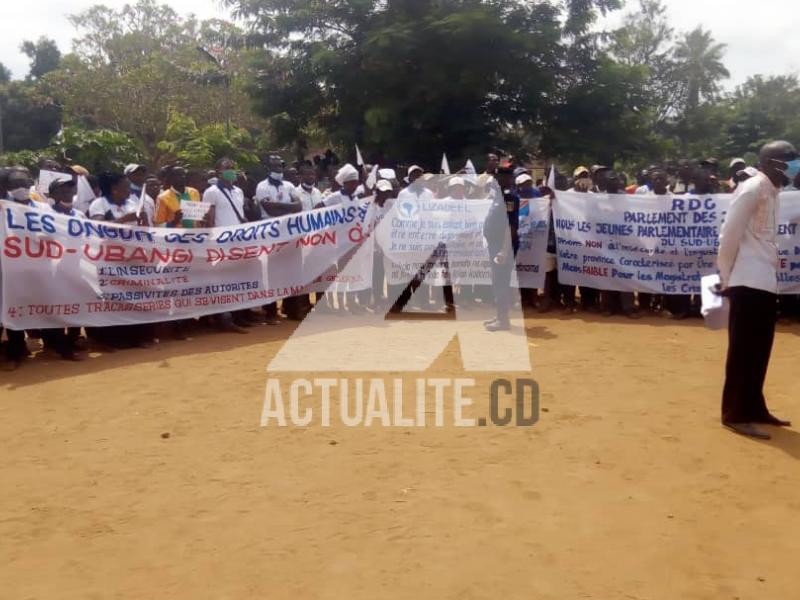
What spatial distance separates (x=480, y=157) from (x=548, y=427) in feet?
53.7

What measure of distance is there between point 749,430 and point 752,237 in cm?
135

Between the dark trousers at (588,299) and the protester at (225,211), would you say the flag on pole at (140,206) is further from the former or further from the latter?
Result: the dark trousers at (588,299)

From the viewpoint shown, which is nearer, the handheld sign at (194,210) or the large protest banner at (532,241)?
the handheld sign at (194,210)

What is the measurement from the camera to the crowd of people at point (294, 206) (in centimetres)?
852

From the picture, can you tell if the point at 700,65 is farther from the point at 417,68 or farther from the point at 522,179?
the point at 522,179

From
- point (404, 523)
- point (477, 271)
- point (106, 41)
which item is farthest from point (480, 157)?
point (106, 41)

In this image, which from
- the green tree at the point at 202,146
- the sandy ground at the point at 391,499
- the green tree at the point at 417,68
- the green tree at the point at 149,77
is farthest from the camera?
the green tree at the point at 149,77

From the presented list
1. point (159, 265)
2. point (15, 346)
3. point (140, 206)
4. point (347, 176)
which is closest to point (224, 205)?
point (140, 206)

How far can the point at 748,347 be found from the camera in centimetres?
563

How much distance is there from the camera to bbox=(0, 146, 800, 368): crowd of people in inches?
335

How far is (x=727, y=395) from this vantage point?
5.71 metres

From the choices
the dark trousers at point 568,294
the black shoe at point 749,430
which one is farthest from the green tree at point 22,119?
the black shoe at point 749,430

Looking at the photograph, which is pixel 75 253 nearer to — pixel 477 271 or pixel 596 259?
pixel 477 271

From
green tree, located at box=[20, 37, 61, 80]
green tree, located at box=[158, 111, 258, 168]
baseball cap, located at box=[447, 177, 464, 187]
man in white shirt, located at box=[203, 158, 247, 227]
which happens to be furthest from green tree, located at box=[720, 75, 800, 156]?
green tree, located at box=[20, 37, 61, 80]
